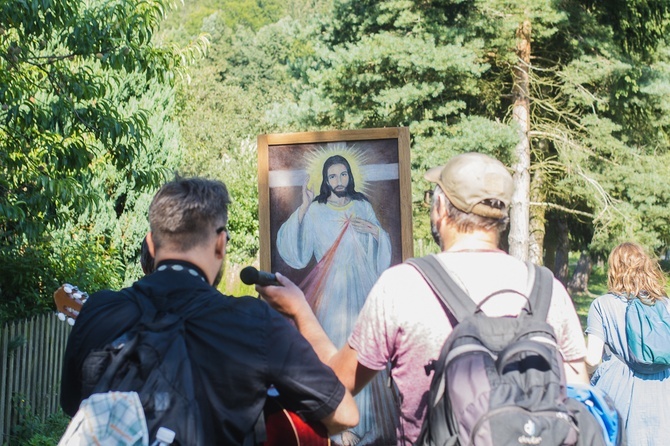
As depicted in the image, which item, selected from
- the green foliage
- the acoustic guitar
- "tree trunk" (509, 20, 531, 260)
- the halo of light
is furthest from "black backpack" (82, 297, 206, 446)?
"tree trunk" (509, 20, 531, 260)

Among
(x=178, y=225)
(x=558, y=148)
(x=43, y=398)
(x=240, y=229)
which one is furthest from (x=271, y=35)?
(x=178, y=225)

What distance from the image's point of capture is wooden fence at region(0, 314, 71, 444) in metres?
6.79

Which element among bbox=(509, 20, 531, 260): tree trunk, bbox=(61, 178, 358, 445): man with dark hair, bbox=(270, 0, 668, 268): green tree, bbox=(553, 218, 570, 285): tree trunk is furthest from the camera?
bbox=(553, 218, 570, 285): tree trunk

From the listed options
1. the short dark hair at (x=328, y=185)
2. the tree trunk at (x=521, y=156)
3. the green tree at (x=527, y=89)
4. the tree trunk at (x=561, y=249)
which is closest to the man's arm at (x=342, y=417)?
the short dark hair at (x=328, y=185)

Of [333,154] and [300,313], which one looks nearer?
[300,313]

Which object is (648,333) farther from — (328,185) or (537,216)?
(537,216)

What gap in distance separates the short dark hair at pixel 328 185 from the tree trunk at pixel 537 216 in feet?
43.6

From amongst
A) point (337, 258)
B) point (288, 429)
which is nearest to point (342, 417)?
point (288, 429)

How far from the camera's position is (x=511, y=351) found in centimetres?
207

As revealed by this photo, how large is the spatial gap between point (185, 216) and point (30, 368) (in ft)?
18.5

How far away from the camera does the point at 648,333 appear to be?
4965 millimetres

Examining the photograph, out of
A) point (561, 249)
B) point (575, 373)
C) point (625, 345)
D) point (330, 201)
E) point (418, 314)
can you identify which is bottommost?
point (561, 249)

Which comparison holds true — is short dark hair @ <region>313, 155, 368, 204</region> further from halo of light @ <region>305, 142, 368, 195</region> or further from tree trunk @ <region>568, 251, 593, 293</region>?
tree trunk @ <region>568, 251, 593, 293</region>

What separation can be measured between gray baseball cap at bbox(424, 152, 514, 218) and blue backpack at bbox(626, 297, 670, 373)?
2901 mm
